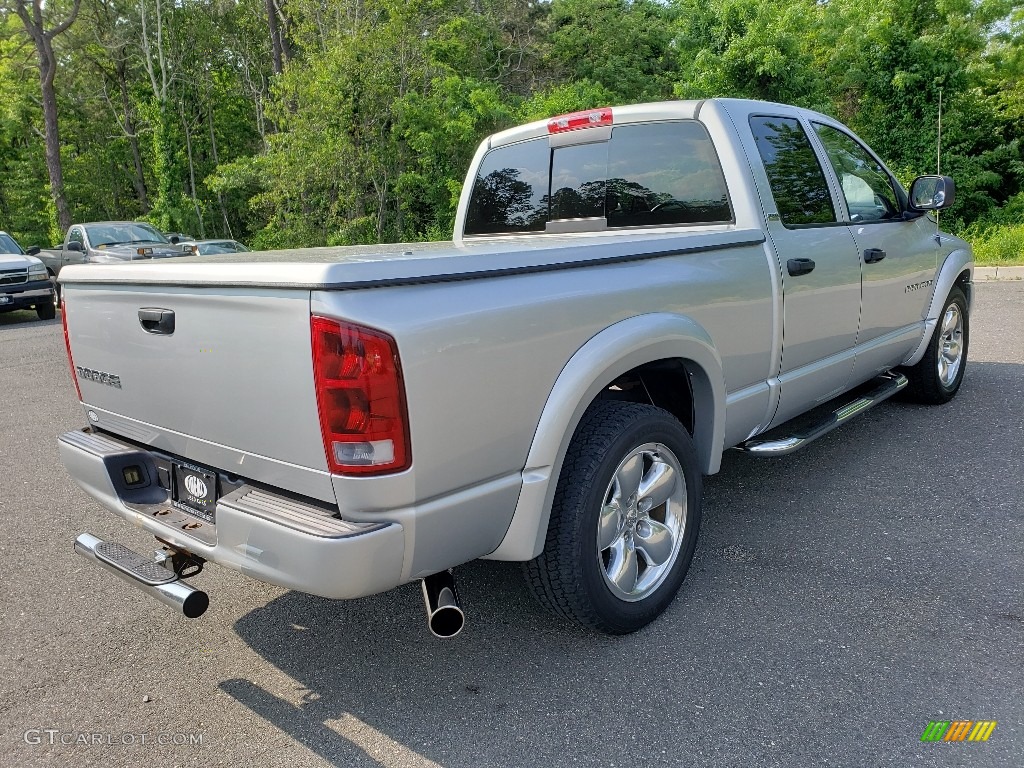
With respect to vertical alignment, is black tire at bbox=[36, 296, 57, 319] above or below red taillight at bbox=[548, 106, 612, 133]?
below

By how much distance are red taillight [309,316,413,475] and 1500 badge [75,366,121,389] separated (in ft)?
3.94

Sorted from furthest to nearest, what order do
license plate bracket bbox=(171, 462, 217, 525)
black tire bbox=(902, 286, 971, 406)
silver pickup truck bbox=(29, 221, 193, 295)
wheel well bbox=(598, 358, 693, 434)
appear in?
1. silver pickup truck bbox=(29, 221, 193, 295)
2. black tire bbox=(902, 286, 971, 406)
3. wheel well bbox=(598, 358, 693, 434)
4. license plate bracket bbox=(171, 462, 217, 525)

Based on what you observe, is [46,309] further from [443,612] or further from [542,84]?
[443,612]

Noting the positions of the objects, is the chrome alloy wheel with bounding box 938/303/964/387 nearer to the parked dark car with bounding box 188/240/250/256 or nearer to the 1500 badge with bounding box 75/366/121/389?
the 1500 badge with bounding box 75/366/121/389

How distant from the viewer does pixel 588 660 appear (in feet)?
9.02

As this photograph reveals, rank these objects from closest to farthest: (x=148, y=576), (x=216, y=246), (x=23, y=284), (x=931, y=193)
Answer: (x=148, y=576) < (x=931, y=193) < (x=23, y=284) < (x=216, y=246)

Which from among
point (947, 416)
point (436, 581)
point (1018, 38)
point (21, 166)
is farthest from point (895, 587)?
point (21, 166)

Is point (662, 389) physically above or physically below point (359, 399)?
below

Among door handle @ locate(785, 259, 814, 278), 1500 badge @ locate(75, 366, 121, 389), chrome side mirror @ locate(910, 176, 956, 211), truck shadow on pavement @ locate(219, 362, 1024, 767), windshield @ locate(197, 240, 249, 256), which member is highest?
chrome side mirror @ locate(910, 176, 956, 211)

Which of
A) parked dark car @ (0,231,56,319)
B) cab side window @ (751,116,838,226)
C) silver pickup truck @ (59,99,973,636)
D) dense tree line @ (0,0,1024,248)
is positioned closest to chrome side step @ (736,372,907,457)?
silver pickup truck @ (59,99,973,636)

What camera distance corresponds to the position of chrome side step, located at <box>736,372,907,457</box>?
3.53 meters

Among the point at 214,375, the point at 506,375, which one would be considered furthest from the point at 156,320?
the point at 506,375

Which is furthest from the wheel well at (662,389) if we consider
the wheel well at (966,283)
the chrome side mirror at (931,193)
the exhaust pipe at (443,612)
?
the wheel well at (966,283)

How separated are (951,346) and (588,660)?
4.36m
